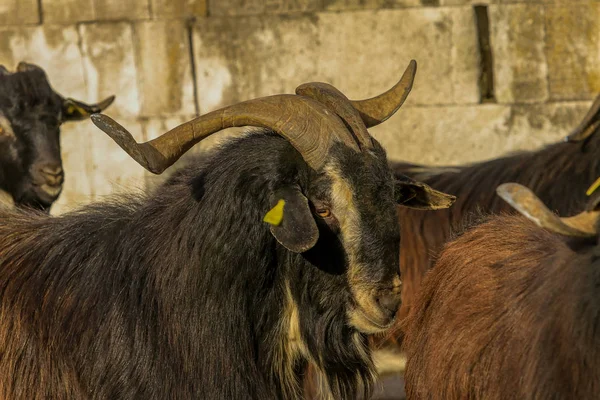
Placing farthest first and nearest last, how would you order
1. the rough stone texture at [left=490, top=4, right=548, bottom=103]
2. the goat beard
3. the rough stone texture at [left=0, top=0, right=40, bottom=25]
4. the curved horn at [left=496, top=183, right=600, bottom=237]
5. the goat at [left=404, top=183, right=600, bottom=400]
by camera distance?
the rough stone texture at [left=490, top=4, right=548, bottom=103]
the rough stone texture at [left=0, top=0, right=40, bottom=25]
the goat beard
the goat at [left=404, top=183, right=600, bottom=400]
the curved horn at [left=496, top=183, right=600, bottom=237]

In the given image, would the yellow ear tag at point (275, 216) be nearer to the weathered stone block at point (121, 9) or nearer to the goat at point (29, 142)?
the goat at point (29, 142)

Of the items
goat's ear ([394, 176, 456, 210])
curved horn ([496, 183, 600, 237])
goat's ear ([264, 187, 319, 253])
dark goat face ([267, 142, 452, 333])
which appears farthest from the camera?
goat's ear ([394, 176, 456, 210])

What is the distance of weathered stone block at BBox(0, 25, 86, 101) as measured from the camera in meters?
9.43

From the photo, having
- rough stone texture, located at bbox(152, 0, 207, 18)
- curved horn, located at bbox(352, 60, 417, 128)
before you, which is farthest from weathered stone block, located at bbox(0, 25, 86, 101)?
curved horn, located at bbox(352, 60, 417, 128)

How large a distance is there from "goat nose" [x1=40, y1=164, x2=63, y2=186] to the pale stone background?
6.82ft

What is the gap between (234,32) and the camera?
9.57 metres

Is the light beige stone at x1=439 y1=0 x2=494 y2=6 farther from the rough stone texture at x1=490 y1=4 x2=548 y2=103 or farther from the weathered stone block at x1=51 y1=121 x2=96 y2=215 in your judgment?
the weathered stone block at x1=51 y1=121 x2=96 y2=215

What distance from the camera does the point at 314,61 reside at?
967cm

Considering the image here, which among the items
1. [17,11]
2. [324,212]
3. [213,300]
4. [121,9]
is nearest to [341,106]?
[324,212]

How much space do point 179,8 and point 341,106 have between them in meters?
5.26

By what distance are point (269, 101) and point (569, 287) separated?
1.42m

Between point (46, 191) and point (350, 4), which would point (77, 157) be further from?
point (350, 4)

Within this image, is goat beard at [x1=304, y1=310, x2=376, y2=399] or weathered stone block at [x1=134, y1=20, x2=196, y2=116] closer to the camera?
goat beard at [x1=304, y1=310, x2=376, y2=399]

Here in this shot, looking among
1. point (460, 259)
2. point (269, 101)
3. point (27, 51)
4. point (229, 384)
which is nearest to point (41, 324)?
point (229, 384)
